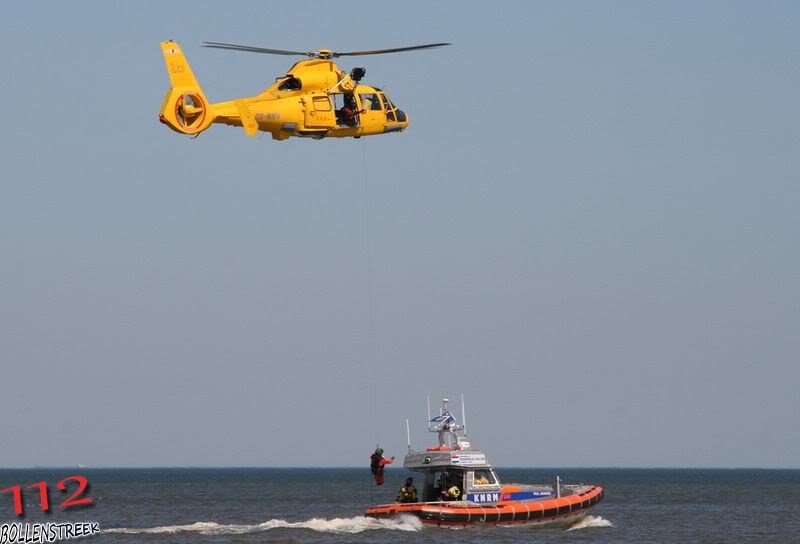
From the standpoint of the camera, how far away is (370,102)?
135 feet

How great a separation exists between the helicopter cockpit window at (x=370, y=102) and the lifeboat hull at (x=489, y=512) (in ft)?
36.8

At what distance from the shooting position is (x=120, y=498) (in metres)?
85.2

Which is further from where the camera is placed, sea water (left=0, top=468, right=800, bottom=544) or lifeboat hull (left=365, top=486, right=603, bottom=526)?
sea water (left=0, top=468, right=800, bottom=544)

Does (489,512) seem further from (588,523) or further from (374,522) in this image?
(588,523)

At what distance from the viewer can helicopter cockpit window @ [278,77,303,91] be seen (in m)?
38.4

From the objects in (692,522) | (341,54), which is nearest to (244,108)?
(341,54)

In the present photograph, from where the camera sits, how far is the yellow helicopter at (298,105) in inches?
1384

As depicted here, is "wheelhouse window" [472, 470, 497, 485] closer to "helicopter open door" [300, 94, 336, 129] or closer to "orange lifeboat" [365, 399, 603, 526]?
"orange lifeboat" [365, 399, 603, 526]

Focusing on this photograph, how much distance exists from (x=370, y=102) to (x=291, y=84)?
3.44m

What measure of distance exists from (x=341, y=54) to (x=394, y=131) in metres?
4.05

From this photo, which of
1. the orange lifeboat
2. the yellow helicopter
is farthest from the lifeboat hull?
the yellow helicopter

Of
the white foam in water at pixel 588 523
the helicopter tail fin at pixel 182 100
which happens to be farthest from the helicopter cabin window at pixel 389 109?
the white foam in water at pixel 588 523

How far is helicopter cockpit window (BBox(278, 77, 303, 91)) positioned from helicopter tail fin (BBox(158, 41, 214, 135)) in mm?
3398

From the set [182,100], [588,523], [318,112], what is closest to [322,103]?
[318,112]
